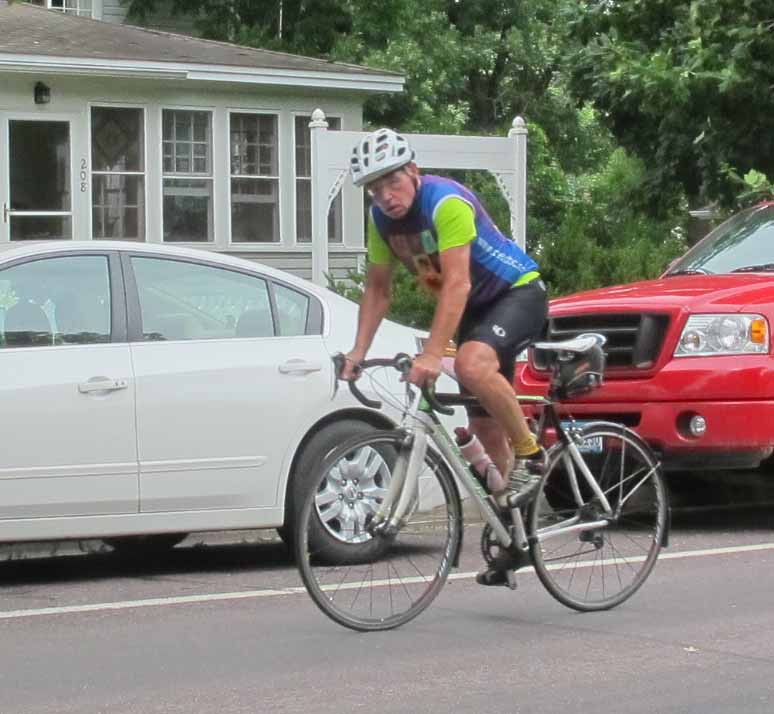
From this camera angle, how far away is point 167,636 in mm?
6613

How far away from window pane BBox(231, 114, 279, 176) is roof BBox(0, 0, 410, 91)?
0.83 m

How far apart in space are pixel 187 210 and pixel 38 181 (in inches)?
79.6

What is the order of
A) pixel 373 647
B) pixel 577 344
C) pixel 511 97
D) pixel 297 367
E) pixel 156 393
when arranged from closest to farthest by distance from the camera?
pixel 373 647
pixel 577 344
pixel 156 393
pixel 297 367
pixel 511 97

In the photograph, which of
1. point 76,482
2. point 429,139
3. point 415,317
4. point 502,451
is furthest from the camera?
point 429,139

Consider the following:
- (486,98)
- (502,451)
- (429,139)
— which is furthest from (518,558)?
(486,98)

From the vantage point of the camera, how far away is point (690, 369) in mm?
9055

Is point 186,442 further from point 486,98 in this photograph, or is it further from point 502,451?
point 486,98

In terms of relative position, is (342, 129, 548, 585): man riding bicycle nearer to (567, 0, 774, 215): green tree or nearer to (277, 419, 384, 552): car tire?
(277, 419, 384, 552): car tire

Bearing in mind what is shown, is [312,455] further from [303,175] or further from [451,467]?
[303,175]

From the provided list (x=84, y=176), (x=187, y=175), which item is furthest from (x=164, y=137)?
(x=84, y=176)

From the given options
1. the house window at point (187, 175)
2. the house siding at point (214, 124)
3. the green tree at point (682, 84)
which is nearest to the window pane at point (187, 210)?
the house window at point (187, 175)

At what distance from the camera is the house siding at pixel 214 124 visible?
68.4 ft

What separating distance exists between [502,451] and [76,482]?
1960 millimetres

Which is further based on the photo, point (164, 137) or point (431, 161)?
point (164, 137)
